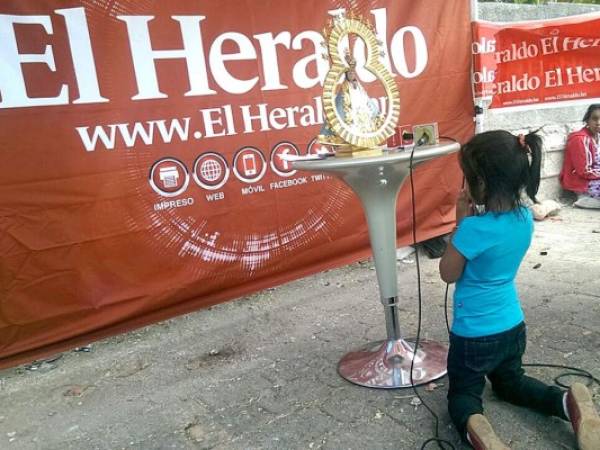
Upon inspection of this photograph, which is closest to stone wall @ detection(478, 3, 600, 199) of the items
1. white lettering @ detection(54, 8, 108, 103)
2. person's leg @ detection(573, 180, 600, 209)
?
person's leg @ detection(573, 180, 600, 209)

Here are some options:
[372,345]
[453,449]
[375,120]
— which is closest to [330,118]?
[375,120]

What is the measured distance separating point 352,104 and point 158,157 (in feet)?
4.60

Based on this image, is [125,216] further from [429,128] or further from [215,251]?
[429,128]

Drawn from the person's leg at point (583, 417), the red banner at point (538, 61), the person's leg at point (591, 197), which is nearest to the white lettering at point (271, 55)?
the red banner at point (538, 61)

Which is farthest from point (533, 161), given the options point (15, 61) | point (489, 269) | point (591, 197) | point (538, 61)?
point (591, 197)

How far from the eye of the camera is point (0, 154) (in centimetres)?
259

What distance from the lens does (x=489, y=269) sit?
173cm

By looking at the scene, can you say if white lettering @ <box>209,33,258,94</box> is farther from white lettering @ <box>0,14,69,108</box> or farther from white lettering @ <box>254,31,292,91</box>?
white lettering @ <box>0,14,69,108</box>

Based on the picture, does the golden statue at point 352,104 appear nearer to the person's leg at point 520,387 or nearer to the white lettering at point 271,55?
the person's leg at point 520,387

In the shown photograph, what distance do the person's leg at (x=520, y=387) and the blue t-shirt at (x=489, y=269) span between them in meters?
0.10

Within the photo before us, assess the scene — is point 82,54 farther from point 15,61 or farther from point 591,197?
point 591,197

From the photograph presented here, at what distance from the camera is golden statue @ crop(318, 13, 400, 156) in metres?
2.12

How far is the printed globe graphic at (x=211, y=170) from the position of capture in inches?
126

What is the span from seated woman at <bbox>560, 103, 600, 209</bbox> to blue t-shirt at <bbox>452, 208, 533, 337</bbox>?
3913 millimetres
